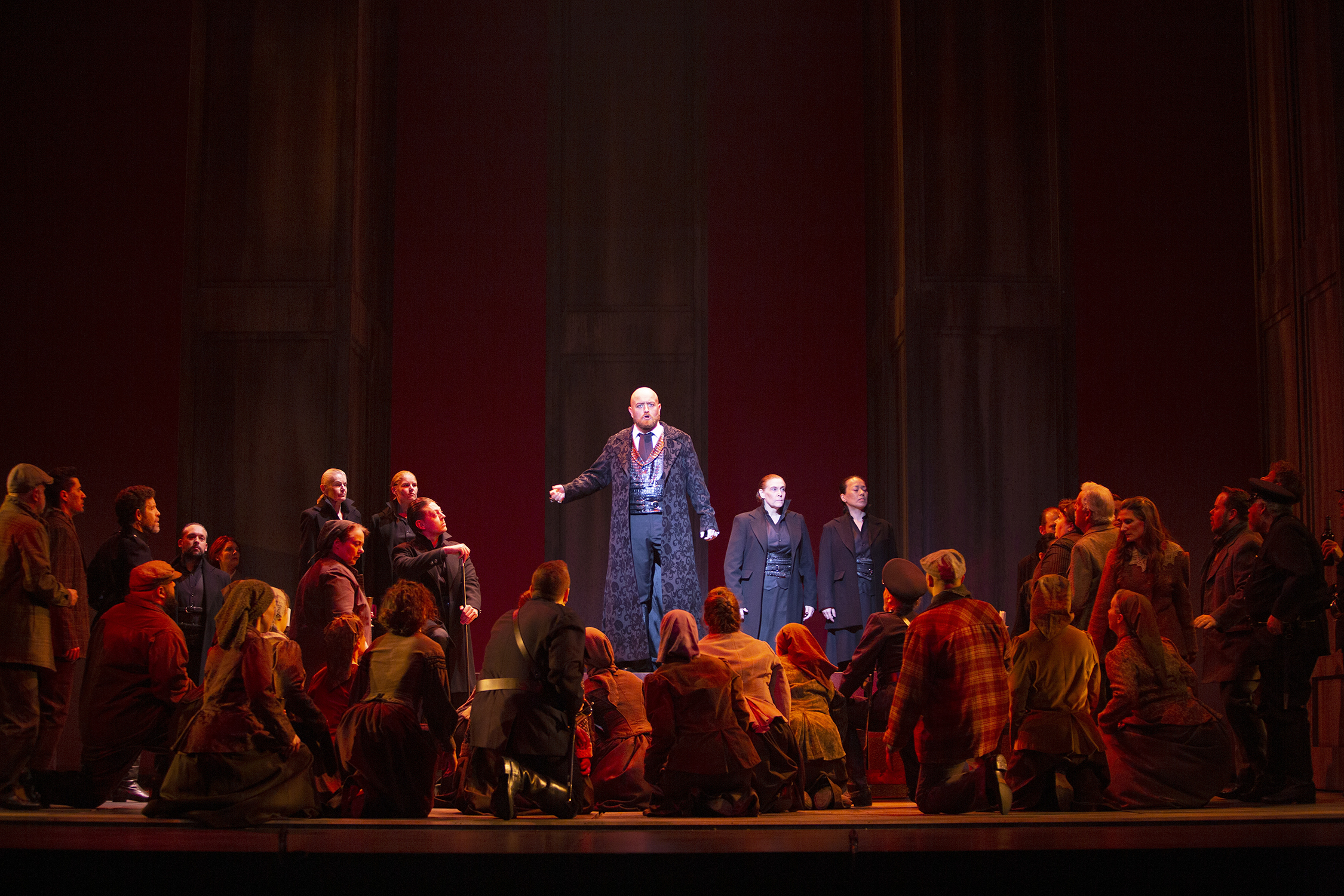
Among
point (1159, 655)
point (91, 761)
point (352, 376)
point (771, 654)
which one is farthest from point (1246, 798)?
point (352, 376)

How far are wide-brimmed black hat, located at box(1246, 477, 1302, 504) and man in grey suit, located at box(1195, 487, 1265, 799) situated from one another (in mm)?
221

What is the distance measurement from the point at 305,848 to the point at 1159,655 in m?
3.58

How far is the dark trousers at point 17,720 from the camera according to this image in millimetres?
5551

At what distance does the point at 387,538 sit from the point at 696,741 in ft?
8.34

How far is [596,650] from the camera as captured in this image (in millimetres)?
5832

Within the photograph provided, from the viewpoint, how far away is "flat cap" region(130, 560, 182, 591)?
218 inches

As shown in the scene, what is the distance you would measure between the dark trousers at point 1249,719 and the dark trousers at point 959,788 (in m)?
1.47

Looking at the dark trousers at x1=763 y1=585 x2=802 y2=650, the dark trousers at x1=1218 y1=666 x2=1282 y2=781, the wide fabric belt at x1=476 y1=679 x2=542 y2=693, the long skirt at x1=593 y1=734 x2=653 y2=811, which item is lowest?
the long skirt at x1=593 y1=734 x2=653 y2=811

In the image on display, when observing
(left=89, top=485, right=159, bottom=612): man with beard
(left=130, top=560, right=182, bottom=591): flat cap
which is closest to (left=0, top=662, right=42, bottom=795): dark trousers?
(left=130, top=560, right=182, bottom=591): flat cap

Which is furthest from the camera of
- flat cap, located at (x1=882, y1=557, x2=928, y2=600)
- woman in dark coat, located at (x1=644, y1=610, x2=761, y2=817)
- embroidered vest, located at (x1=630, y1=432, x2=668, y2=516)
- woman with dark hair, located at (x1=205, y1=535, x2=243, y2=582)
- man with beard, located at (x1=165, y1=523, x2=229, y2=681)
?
embroidered vest, located at (x1=630, y1=432, x2=668, y2=516)

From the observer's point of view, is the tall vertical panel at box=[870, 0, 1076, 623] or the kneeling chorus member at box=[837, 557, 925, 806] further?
the tall vertical panel at box=[870, 0, 1076, 623]

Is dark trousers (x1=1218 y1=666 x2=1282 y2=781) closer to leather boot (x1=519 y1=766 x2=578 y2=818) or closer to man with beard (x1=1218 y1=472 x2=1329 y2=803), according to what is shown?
man with beard (x1=1218 y1=472 x2=1329 y2=803)

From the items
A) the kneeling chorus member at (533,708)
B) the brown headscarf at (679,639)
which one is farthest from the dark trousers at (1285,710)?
the kneeling chorus member at (533,708)

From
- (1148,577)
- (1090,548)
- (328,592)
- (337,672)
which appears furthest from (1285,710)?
(328,592)
